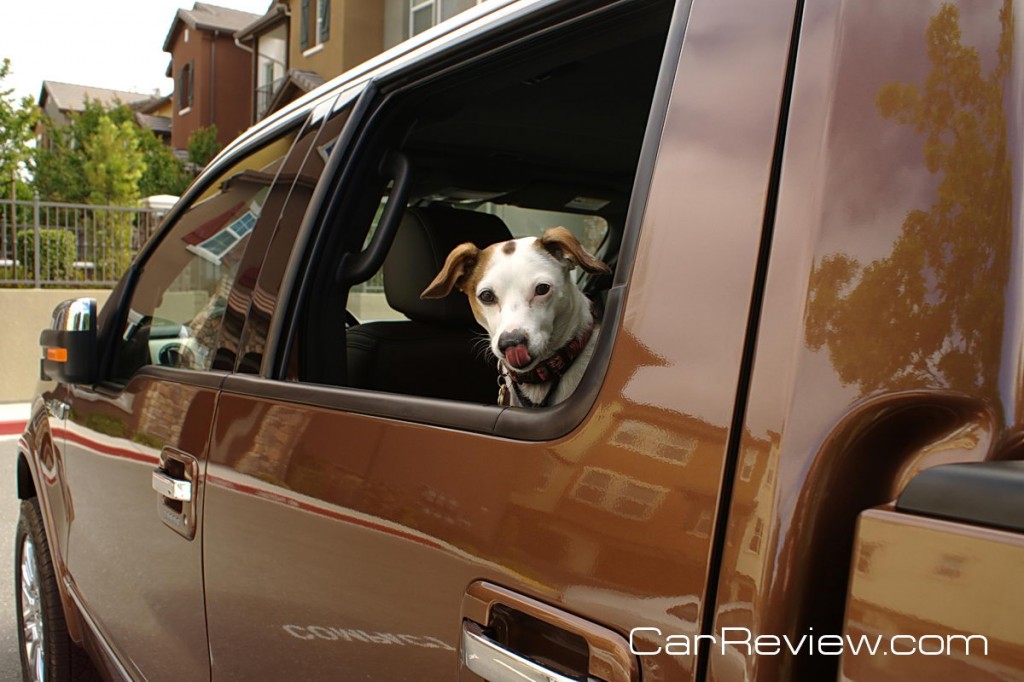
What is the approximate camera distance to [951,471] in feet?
2.53

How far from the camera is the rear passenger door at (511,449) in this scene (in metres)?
0.95

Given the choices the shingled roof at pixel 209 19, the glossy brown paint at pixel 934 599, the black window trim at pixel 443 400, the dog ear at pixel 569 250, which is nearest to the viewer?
the glossy brown paint at pixel 934 599

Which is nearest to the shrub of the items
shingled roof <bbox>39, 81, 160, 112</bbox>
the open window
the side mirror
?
the open window

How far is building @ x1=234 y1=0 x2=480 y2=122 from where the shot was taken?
728 inches

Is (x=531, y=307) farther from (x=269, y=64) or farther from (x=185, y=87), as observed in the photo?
(x=185, y=87)

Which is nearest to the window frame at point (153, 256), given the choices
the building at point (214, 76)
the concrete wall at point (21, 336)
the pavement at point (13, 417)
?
the pavement at point (13, 417)

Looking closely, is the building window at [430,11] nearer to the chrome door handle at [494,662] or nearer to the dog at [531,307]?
the dog at [531,307]

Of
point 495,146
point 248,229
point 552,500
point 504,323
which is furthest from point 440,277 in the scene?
point 552,500

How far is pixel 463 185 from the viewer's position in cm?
353

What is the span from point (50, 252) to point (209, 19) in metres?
26.5

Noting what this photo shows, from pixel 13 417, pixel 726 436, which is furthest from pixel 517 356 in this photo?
pixel 13 417

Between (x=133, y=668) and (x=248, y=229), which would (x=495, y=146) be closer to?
(x=248, y=229)

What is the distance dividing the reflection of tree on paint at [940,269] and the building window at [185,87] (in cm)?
3663

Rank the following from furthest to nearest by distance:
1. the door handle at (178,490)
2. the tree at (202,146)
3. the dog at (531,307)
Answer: the tree at (202,146), the dog at (531,307), the door handle at (178,490)
